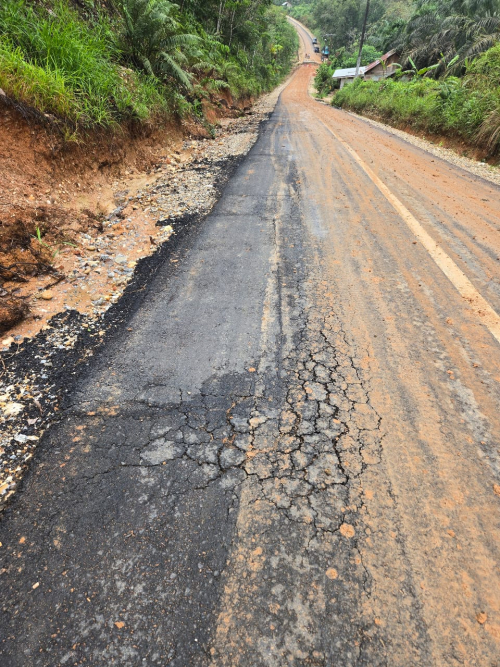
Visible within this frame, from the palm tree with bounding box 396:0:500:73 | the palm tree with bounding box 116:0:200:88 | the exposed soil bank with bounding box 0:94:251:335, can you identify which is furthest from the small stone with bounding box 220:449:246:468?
the palm tree with bounding box 396:0:500:73

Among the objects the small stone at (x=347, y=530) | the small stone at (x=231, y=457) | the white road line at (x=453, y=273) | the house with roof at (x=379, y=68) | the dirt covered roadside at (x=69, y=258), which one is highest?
the house with roof at (x=379, y=68)

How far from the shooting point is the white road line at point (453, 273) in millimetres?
2766

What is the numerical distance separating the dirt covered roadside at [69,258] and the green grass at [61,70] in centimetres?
62

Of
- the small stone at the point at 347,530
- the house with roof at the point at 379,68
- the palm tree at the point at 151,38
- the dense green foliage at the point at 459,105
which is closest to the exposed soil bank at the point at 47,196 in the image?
the small stone at the point at 347,530

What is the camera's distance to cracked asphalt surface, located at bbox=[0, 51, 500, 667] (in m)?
1.26

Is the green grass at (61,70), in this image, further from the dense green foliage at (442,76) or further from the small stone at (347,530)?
the dense green foliage at (442,76)

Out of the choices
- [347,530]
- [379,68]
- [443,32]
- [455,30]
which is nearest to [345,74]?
[379,68]

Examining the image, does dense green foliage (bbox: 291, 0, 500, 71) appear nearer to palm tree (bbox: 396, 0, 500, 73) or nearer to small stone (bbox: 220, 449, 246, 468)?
palm tree (bbox: 396, 0, 500, 73)

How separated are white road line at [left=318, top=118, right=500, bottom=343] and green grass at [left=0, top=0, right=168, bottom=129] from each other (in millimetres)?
4695

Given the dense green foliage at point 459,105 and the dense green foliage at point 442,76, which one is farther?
the dense green foliage at point 442,76

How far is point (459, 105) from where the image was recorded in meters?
10.0

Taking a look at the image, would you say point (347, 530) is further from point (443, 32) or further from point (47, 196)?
point (443, 32)

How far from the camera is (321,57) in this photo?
53656 mm

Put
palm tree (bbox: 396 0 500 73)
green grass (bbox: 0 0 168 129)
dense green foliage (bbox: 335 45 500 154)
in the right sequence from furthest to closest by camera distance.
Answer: palm tree (bbox: 396 0 500 73) → dense green foliage (bbox: 335 45 500 154) → green grass (bbox: 0 0 168 129)
